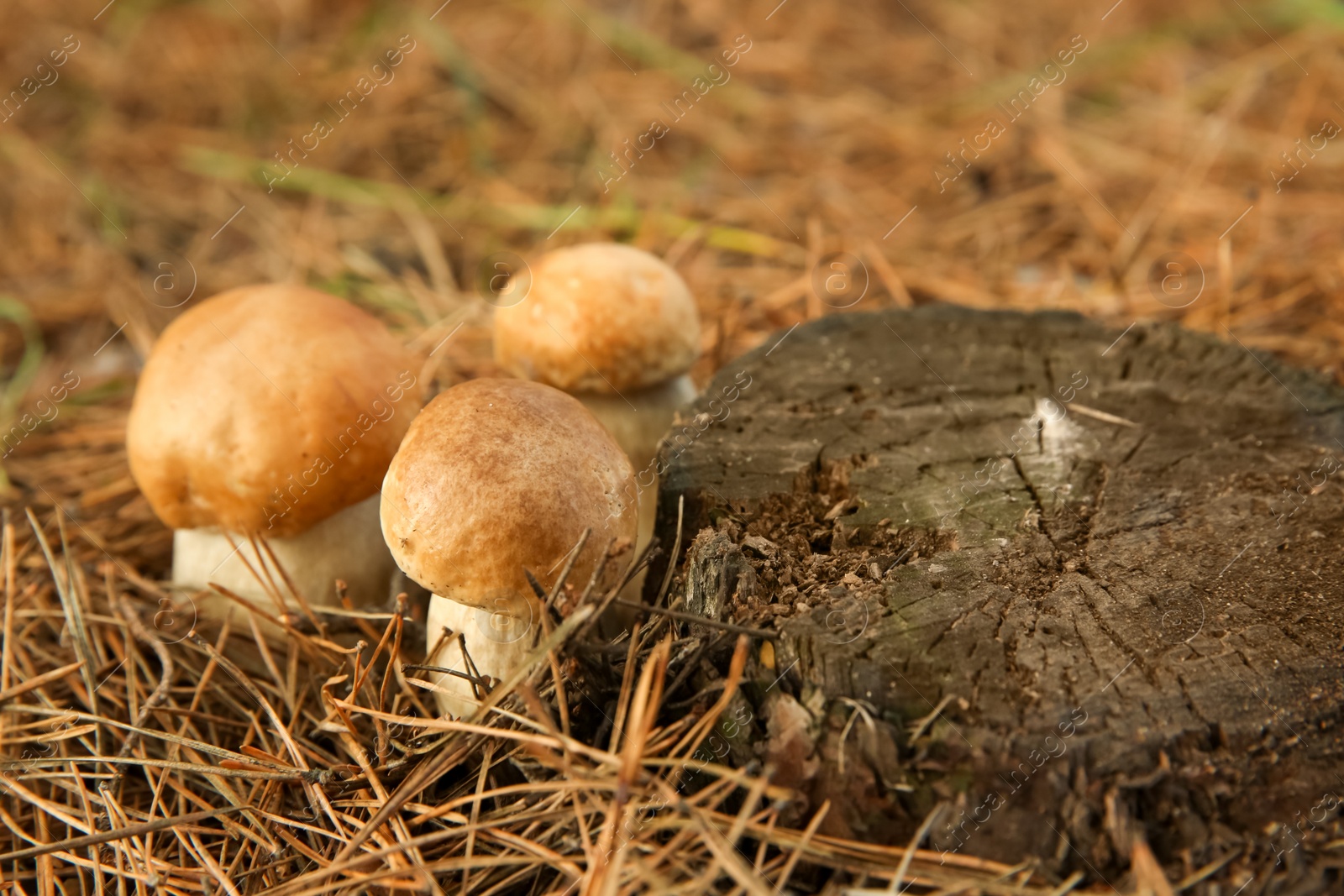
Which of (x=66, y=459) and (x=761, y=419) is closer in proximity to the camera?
(x=761, y=419)

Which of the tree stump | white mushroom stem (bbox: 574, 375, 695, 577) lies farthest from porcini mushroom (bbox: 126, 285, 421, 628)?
the tree stump

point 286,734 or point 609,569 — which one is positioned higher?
point 609,569

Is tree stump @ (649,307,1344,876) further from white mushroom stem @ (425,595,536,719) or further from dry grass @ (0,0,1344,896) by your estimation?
white mushroom stem @ (425,595,536,719)

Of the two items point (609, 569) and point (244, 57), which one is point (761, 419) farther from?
point (244, 57)

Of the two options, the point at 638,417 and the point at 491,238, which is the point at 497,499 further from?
the point at 491,238

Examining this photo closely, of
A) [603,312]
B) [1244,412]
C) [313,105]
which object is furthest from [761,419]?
[313,105]

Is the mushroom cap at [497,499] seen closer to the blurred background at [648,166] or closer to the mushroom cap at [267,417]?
the mushroom cap at [267,417]

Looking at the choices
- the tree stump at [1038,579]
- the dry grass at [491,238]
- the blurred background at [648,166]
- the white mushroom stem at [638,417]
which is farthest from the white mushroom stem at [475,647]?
the blurred background at [648,166]
